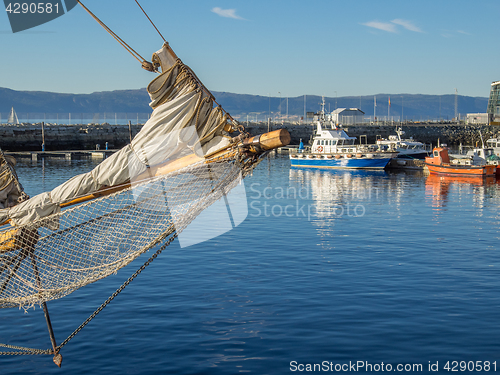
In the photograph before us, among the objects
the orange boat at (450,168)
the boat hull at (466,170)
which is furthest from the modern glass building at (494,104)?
the boat hull at (466,170)

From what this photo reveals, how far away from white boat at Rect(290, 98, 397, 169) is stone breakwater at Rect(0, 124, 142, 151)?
3454cm

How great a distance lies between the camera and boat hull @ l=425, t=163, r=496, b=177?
50919mm

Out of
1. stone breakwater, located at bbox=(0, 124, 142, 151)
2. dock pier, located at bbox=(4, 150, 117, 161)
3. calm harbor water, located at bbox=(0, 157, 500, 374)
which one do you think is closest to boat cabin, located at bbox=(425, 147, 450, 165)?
calm harbor water, located at bbox=(0, 157, 500, 374)

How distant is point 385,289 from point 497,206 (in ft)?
71.8

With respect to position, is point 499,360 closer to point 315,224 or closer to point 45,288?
point 45,288

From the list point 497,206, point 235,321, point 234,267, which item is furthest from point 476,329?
point 497,206

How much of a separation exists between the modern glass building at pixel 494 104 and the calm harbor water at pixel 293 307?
3888 inches

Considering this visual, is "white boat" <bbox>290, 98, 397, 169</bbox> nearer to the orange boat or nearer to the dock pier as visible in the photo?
the orange boat

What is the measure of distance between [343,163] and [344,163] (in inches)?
4.7

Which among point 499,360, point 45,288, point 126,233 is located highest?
point 126,233

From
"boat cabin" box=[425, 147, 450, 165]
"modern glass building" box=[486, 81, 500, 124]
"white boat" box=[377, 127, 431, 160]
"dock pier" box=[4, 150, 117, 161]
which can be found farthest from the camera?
"modern glass building" box=[486, 81, 500, 124]

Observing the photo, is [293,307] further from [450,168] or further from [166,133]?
[450,168]

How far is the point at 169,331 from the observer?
13219mm

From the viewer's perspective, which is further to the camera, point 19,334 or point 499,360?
point 19,334
